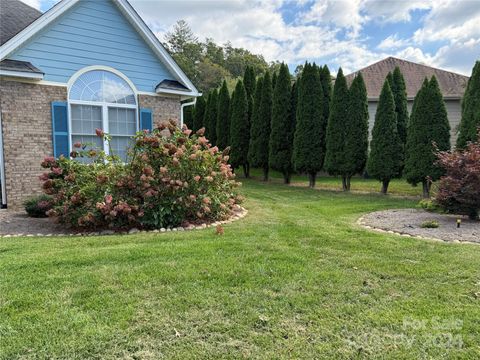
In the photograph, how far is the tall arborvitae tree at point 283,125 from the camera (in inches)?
537

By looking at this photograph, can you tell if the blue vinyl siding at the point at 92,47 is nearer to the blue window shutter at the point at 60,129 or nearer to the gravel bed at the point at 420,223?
the blue window shutter at the point at 60,129

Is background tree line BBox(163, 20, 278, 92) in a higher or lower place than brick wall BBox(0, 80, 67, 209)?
higher

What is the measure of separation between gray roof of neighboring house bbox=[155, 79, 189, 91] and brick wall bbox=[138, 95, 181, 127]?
0.33 meters

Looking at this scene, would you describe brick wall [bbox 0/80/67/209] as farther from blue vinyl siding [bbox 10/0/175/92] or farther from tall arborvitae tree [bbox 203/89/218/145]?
tall arborvitae tree [bbox 203/89/218/145]

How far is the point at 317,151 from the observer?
1230 cm

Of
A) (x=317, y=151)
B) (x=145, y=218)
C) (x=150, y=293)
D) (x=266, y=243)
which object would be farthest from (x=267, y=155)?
(x=150, y=293)

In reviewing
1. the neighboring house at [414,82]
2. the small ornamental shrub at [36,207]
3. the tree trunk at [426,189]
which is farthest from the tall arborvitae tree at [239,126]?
the small ornamental shrub at [36,207]

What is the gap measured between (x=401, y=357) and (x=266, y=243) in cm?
248

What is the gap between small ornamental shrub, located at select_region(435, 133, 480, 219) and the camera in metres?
6.06

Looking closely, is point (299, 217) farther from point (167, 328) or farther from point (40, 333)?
point (40, 333)

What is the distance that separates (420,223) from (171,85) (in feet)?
23.3

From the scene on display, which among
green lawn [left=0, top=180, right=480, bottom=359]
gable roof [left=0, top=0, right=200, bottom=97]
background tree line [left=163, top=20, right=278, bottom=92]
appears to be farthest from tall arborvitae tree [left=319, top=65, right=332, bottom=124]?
background tree line [left=163, top=20, right=278, bottom=92]

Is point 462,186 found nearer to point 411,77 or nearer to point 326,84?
point 326,84

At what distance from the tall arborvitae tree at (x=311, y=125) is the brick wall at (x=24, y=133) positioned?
7.84 metres
